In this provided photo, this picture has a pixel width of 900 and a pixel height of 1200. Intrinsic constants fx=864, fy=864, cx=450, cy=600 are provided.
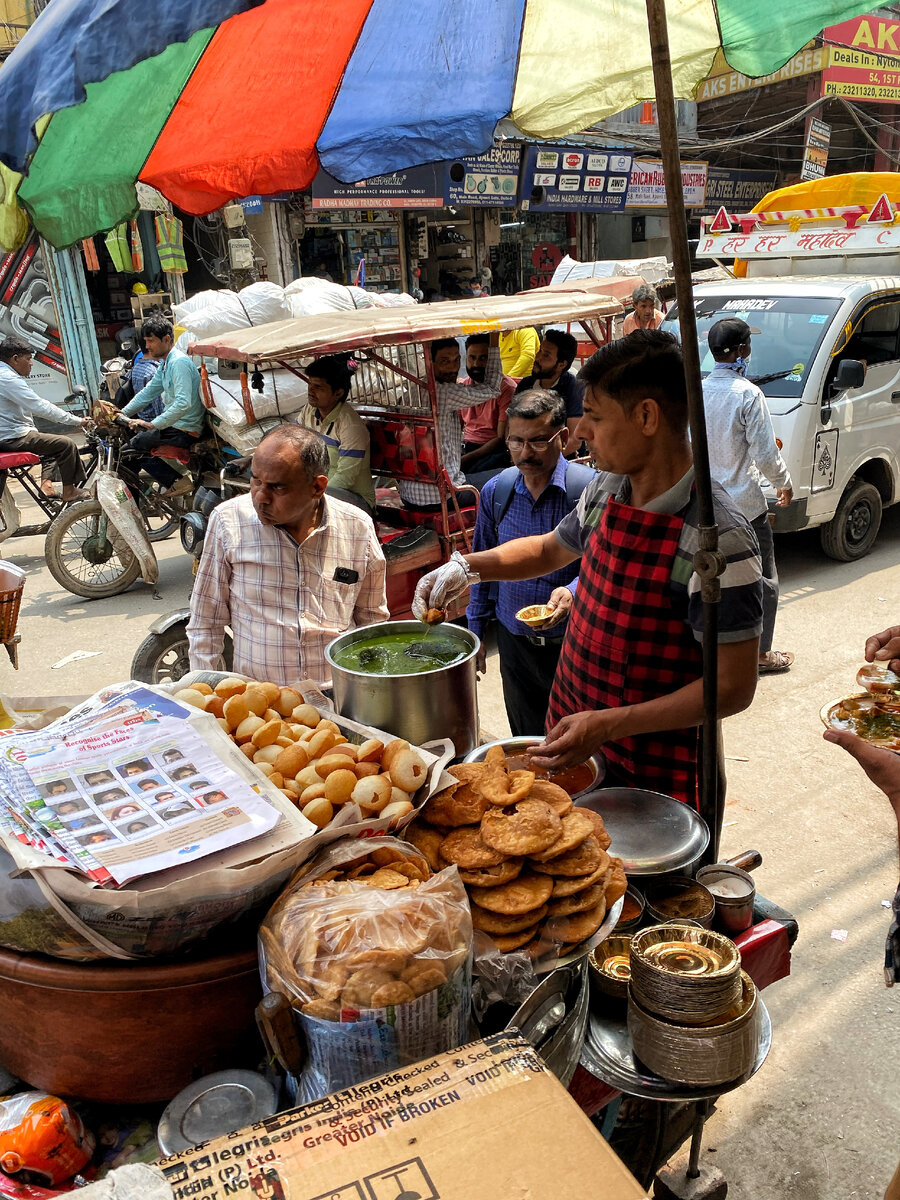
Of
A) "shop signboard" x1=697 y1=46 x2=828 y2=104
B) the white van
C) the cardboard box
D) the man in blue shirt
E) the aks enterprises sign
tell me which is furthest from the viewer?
"shop signboard" x1=697 y1=46 x2=828 y2=104

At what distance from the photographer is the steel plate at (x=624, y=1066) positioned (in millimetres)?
1461

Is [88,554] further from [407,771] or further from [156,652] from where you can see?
[407,771]

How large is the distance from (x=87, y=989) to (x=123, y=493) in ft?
19.9

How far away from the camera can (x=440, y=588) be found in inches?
96.5

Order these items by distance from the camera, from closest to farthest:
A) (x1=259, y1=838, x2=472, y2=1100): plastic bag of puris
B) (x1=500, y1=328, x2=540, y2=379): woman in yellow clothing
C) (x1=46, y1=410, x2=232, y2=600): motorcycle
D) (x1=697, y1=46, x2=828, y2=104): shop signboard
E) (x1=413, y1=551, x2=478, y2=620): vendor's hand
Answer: (x1=259, y1=838, x2=472, y2=1100): plastic bag of puris, (x1=413, y1=551, x2=478, y2=620): vendor's hand, (x1=46, y1=410, x2=232, y2=600): motorcycle, (x1=500, y1=328, x2=540, y2=379): woman in yellow clothing, (x1=697, y1=46, x2=828, y2=104): shop signboard

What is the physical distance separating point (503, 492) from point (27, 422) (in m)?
6.42

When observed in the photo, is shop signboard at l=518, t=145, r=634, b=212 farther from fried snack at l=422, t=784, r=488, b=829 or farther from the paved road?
fried snack at l=422, t=784, r=488, b=829

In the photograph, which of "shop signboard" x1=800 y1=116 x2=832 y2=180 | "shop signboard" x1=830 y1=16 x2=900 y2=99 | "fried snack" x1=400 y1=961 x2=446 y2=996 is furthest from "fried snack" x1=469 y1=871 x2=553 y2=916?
"shop signboard" x1=830 y1=16 x2=900 y2=99

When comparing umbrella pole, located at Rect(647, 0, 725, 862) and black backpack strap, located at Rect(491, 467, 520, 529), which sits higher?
umbrella pole, located at Rect(647, 0, 725, 862)

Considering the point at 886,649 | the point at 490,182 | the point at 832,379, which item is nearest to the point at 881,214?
the point at 832,379

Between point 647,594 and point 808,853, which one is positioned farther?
point 808,853

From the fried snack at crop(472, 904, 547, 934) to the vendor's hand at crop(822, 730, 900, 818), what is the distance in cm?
84

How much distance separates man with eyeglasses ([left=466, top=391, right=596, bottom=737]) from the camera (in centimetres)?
365

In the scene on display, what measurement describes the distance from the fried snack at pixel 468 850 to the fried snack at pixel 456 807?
0.8 inches
